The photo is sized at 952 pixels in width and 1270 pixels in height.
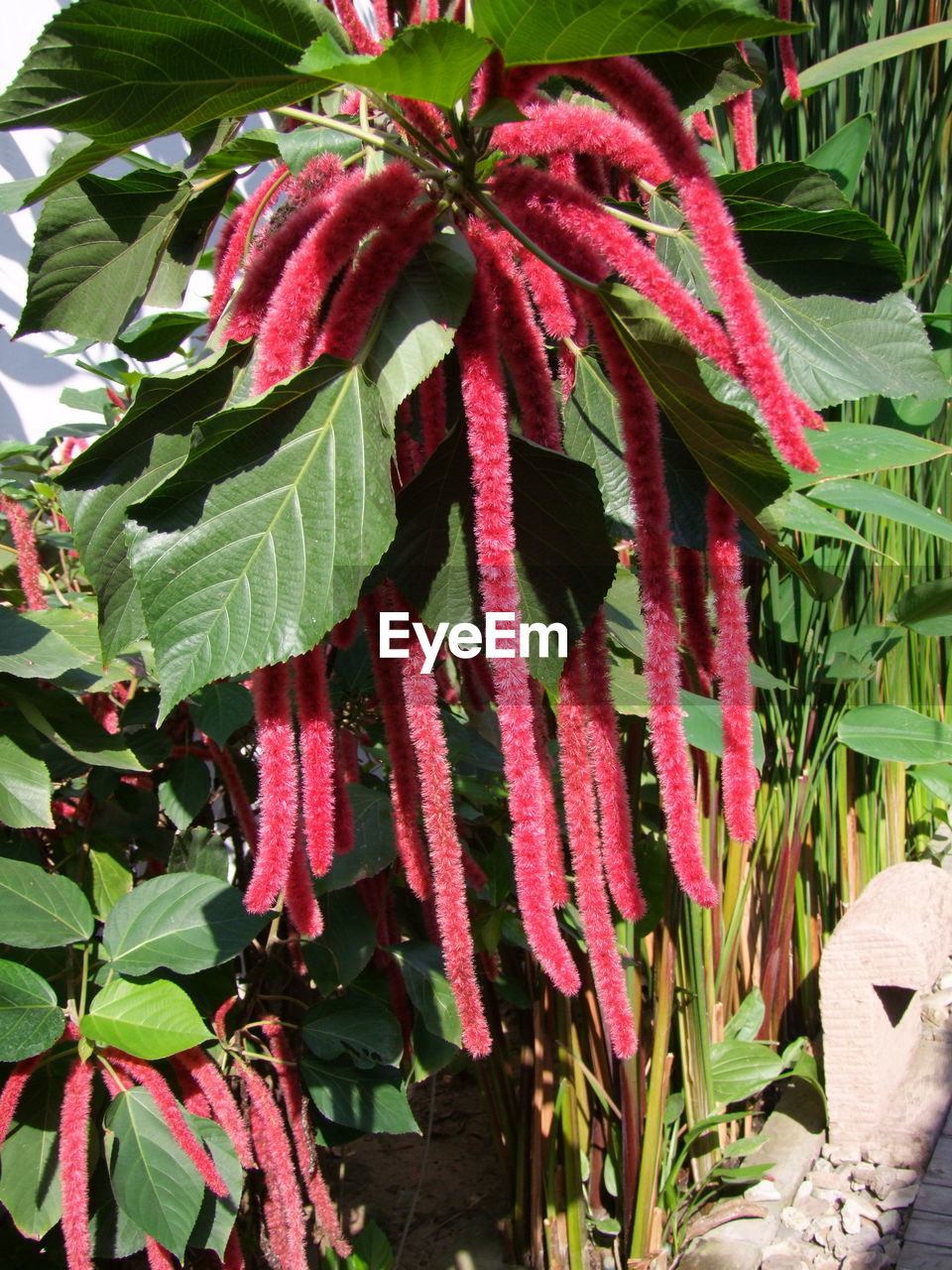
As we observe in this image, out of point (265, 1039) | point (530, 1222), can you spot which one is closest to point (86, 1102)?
point (265, 1039)

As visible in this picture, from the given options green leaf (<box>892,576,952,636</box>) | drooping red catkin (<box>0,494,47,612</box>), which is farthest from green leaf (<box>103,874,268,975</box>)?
green leaf (<box>892,576,952,636</box>)

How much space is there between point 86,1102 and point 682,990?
1.02m

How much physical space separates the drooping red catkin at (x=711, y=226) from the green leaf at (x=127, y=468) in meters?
0.26

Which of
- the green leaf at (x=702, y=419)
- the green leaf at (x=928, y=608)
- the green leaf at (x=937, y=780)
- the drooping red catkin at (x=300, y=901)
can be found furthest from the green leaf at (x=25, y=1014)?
the green leaf at (x=937, y=780)

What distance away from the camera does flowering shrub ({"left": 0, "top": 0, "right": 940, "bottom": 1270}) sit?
55 cm

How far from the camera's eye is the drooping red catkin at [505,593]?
1.83 feet

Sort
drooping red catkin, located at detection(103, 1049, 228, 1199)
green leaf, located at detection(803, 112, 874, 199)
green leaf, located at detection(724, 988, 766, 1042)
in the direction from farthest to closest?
green leaf, located at detection(724, 988, 766, 1042) < green leaf, located at detection(803, 112, 874, 199) < drooping red catkin, located at detection(103, 1049, 228, 1199)

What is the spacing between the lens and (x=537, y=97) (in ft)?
2.30

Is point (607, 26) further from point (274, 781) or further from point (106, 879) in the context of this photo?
point (106, 879)

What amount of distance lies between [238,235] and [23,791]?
50cm

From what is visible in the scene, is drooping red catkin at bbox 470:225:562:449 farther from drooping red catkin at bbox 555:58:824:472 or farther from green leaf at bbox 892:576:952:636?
green leaf at bbox 892:576:952:636

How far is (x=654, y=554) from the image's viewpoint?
0.60 metres

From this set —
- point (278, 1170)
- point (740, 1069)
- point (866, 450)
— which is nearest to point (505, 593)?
point (278, 1170)

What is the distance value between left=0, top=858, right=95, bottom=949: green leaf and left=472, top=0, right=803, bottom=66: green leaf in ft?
2.51
